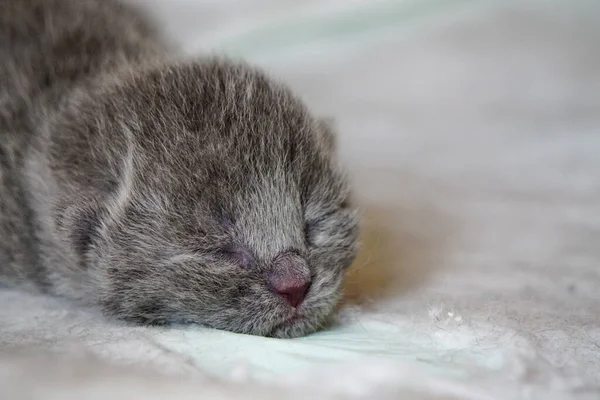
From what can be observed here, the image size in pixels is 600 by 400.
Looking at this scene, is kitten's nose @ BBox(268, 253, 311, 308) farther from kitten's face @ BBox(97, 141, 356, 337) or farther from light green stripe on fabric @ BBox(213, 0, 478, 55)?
light green stripe on fabric @ BBox(213, 0, 478, 55)

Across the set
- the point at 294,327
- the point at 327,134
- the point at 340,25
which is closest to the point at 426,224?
the point at 327,134

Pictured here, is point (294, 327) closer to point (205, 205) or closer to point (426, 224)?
point (205, 205)

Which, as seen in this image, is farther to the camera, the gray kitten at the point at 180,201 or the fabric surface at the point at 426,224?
the gray kitten at the point at 180,201

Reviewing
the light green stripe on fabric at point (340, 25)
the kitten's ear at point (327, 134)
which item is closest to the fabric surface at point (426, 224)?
the light green stripe on fabric at point (340, 25)

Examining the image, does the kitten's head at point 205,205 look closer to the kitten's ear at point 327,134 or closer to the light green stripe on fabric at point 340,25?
the kitten's ear at point 327,134

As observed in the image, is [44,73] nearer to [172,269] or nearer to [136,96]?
[136,96]

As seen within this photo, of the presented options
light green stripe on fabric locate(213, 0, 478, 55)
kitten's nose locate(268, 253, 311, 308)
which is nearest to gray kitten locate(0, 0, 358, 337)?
kitten's nose locate(268, 253, 311, 308)

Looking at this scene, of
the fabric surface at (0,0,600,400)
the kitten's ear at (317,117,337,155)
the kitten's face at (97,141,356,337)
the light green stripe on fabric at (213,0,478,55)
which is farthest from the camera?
the light green stripe on fabric at (213,0,478,55)
